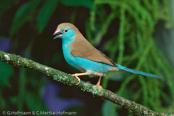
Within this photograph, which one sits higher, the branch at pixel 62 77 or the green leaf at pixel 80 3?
the green leaf at pixel 80 3

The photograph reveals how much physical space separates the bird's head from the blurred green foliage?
0.89ft

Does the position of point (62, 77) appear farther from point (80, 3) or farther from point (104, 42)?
point (104, 42)

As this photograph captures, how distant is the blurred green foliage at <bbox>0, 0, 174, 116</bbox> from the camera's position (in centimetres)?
160

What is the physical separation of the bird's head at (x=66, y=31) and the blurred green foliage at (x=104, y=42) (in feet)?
0.89

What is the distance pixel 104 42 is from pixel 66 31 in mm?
790

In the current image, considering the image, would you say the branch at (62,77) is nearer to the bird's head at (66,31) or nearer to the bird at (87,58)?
the bird at (87,58)

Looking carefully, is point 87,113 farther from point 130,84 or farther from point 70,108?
point 130,84

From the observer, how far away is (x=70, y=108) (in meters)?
1.93

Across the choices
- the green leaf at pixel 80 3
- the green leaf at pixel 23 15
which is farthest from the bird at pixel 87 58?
the green leaf at pixel 23 15

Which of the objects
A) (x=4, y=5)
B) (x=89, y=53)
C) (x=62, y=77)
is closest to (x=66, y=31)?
(x=89, y=53)

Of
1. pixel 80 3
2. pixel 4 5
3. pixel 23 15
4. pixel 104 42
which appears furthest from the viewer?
pixel 104 42

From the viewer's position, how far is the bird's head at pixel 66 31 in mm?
1137

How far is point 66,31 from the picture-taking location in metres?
1.17

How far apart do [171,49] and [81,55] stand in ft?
2.76
